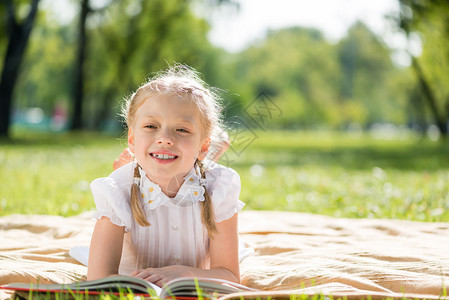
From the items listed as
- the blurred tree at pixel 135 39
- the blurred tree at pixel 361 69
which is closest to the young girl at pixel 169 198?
the blurred tree at pixel 135 39

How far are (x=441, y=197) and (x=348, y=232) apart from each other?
7.87 feet

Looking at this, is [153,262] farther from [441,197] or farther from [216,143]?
[441,197]

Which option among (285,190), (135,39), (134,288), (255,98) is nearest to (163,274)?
(134,288)

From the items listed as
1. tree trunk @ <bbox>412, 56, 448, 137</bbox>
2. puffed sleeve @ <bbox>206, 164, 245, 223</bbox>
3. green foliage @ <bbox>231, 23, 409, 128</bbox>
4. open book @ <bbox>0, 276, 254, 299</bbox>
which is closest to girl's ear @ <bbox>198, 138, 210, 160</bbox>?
puffed sleeve @ <bbox>206, 164, 245, 223</bbox>

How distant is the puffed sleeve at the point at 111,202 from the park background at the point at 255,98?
0.49m

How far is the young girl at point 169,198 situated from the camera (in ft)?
7.93

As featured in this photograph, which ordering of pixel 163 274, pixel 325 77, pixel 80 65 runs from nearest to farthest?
pixel 163 274
pixel 80 65
pixel 325 77

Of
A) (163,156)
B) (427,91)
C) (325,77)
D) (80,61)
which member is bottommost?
(163,156)

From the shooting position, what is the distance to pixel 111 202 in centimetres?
243

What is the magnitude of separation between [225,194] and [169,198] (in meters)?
0.28

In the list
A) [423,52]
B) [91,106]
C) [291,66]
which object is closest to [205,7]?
[423,52]

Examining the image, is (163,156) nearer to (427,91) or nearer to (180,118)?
(180,118)

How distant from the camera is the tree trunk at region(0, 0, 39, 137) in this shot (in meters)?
15.8

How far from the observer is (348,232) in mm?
3963
